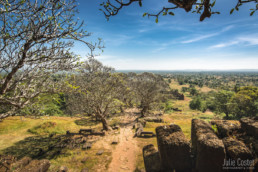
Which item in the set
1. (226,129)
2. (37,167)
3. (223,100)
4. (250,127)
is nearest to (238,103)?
(223,100)

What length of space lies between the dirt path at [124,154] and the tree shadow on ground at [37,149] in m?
5.58

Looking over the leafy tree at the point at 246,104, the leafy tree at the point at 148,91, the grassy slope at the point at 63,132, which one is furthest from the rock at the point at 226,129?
the leafy tree at the point at 246,104

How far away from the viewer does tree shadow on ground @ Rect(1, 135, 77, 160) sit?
11.1m

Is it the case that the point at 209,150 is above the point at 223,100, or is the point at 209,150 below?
above

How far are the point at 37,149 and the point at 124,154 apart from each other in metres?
9.54

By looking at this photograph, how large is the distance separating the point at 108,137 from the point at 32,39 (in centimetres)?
1354

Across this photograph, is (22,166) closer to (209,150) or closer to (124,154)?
(124,154)

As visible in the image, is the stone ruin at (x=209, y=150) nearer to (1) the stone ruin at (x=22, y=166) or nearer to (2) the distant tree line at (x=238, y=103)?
(1) the stone ruin at (x=22, y=166)

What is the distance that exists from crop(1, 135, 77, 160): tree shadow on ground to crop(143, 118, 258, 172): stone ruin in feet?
33.1

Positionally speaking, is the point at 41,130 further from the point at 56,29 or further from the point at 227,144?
the point at 227,144

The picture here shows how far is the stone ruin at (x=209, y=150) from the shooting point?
4070 mm

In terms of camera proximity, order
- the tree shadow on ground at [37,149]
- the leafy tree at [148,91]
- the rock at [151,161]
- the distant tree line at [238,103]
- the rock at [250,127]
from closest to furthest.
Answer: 1. the rock at [250,127]
2. the rock at [151,161]
3. the tree shadow on ground at [37,149]
4. the leafy tree at [148,91]
5. the distant tree line at [238,103]

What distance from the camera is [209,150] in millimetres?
4324

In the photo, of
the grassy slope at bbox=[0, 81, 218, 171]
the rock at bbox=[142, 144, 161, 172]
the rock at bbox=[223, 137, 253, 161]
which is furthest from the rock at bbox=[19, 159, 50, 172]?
the rock at bbox=[223, 137, 253, 161]
